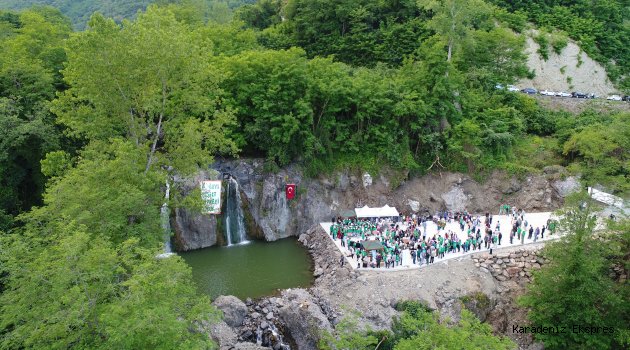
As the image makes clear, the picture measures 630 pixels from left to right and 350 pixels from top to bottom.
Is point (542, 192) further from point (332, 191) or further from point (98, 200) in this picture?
point (98, 200)

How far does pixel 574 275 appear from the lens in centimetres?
2019

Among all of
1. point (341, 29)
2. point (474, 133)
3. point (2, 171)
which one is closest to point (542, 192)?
point (474, 133)

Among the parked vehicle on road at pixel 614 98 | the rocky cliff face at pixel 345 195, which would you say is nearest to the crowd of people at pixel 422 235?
the rocky cliff face at pixel 345 195

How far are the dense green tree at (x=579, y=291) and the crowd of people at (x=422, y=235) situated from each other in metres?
3.35

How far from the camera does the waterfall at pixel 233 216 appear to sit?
3034 centimetres

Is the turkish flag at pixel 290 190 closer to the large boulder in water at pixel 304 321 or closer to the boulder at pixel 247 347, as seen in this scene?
the large boulder in water at pixel 304 321

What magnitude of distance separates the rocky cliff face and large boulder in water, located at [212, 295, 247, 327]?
851 centimetres

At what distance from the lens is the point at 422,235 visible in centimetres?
2920

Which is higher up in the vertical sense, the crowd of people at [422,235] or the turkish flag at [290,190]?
the turkish flag at [290,190]

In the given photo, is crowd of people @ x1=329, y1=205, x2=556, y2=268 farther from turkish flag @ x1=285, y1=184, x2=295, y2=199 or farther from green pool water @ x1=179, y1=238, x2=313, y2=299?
turkish flag @ x1=285, y1=184, x2=295, y2=199

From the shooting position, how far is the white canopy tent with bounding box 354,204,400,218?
30891mm

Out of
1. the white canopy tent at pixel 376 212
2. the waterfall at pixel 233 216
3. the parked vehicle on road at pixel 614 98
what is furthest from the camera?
the parked vehicle on road at pixel 614 98

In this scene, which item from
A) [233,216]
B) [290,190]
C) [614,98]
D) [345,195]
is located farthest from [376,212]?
[614,98]

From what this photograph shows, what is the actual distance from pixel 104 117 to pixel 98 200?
567cm
